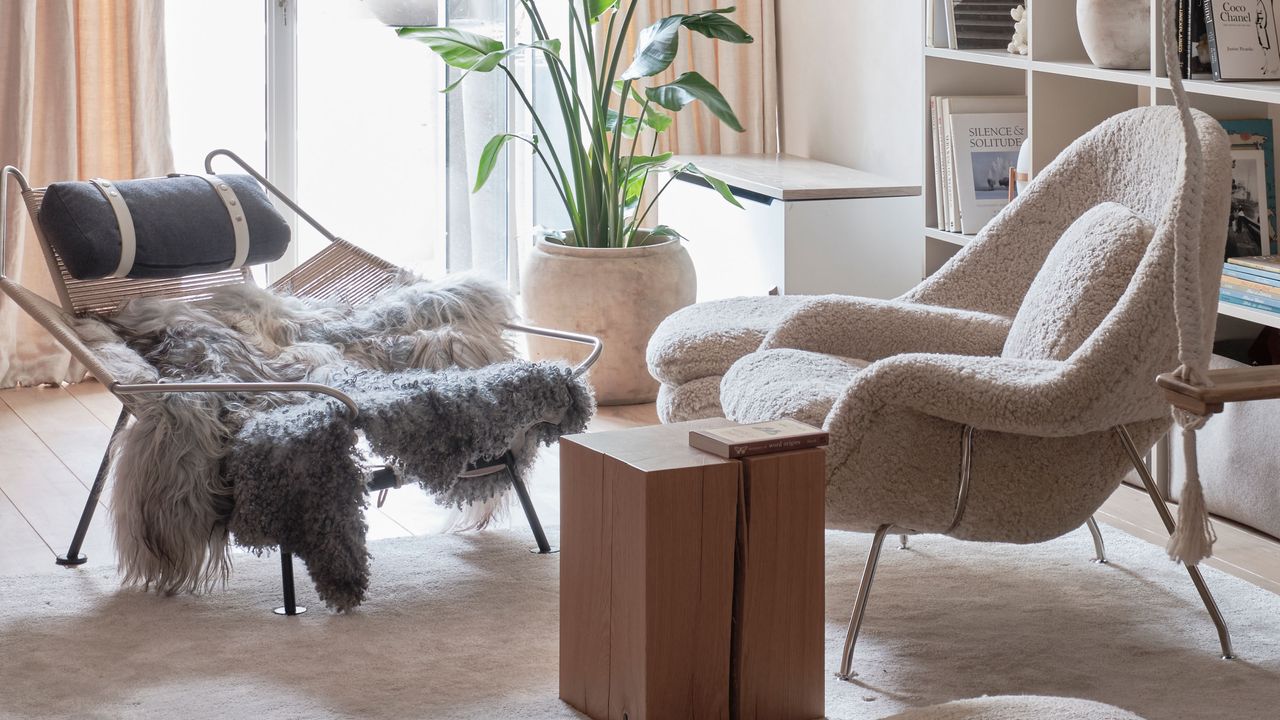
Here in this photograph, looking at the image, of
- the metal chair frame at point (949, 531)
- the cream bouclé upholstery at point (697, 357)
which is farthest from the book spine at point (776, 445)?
the cream bouclé upholstery at point (697, 357)

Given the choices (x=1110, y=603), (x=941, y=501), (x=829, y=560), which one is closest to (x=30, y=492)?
(x=829, y=560)

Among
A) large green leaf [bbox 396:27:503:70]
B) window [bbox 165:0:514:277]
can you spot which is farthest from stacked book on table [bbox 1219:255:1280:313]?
window [bbox 165:0:514:277]

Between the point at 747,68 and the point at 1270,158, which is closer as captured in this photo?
the point at 1270,158

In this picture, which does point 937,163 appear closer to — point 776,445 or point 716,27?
point 716,27

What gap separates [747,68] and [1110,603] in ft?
8.72

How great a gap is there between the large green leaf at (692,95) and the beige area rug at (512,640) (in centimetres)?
145

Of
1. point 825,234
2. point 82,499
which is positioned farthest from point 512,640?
point 825,234

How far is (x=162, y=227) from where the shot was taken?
2.87 meters

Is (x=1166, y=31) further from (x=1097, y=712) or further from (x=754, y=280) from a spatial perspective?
(x=754, y=280)

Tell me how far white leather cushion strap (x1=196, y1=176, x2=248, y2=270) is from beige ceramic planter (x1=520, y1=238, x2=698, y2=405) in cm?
106

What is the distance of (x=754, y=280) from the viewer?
13.3 ft

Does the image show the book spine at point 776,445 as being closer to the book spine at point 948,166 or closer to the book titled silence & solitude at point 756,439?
the book titled silence & solitude at point 756,439

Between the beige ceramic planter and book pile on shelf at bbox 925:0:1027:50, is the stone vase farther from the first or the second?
the beige ceramic planter

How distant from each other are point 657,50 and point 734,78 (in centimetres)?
103
